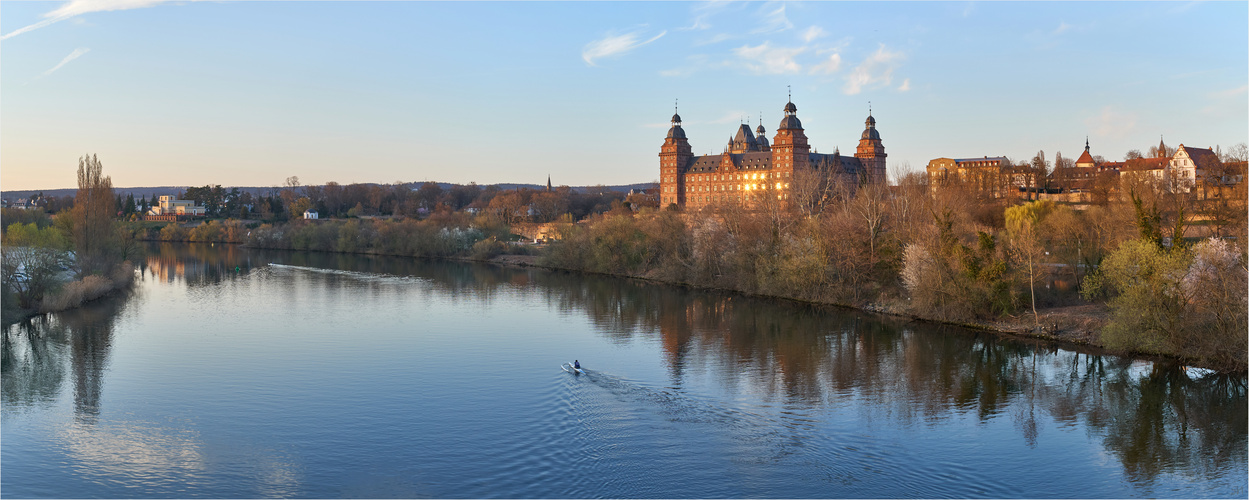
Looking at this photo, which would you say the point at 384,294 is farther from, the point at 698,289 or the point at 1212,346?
the point at 1212,346

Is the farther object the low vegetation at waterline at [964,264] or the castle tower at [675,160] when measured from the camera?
the castle tower at [675,160]

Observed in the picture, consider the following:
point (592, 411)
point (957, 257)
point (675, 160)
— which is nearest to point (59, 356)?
point (592, 411)

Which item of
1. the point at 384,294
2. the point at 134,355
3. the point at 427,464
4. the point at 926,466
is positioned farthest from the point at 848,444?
the point at 384,294

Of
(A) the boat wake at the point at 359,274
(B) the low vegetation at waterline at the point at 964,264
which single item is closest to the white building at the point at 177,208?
(A) the boat wake at the point at 359,274

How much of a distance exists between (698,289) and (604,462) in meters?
26.1

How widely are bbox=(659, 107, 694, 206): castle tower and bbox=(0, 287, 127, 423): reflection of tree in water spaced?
67658 millimetres

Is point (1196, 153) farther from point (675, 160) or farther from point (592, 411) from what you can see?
point (592, 411)

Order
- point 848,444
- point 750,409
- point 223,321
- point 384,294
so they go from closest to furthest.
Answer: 1. point 848,444
2. point 750,409
3. point 223,321
4. point 384,294

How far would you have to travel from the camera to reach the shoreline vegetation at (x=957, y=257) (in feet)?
67.9

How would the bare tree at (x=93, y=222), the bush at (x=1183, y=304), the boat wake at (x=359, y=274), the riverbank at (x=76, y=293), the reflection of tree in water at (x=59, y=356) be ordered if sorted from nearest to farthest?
the reflection of tree in water at (x=59, y=356) < the bush at (x=1183, y=304) < the riverbank at (x=76, y=293) < the bare tree at (x=93, y=222) < the boat wake at (x=359, y=274)

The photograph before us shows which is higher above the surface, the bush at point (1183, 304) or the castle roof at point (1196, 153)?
the castle roof at point (1196, 153)

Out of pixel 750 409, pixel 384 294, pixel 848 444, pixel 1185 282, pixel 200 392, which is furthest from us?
pixel 384 294

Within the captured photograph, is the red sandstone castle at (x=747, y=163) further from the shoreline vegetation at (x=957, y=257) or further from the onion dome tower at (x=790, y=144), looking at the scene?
the shoreline vegetation at (x=957, y=257)

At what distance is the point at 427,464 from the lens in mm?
14039
